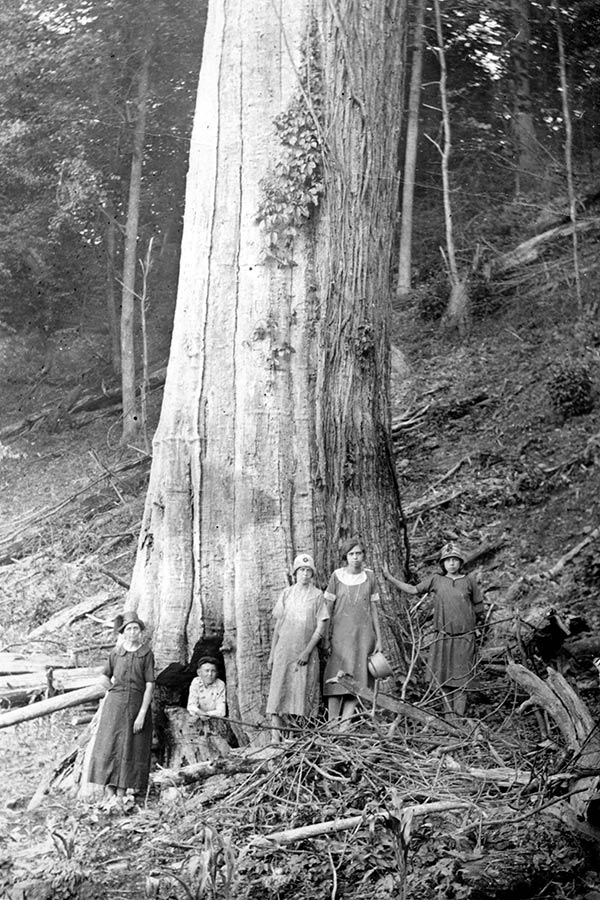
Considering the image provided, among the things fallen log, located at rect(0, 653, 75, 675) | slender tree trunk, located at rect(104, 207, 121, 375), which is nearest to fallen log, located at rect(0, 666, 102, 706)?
fallen log, located at rect(0, 653, 75, 675)

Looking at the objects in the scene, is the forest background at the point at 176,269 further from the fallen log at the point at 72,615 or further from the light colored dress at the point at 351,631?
the light colored dress at the point at 351,631

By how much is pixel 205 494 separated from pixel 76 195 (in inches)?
530

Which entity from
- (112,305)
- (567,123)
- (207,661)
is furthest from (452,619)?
(112,305)

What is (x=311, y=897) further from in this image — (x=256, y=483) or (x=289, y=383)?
(x=289, y=383)

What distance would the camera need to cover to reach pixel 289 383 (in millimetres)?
7664

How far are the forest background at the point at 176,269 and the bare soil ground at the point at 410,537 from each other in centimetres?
6

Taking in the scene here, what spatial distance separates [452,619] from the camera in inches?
316

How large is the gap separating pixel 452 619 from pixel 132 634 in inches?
102

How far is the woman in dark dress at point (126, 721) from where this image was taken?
6785 millimetres

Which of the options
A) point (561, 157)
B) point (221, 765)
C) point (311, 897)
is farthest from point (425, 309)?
point (311, 897)

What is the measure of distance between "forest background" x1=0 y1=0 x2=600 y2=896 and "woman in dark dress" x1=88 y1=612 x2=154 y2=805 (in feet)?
Result: 18.8

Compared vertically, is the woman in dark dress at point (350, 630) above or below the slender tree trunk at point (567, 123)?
below

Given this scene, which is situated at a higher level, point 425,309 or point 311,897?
point 425,309

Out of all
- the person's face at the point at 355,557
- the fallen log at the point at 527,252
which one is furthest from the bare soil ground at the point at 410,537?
the fallen log at the point at 527,252
